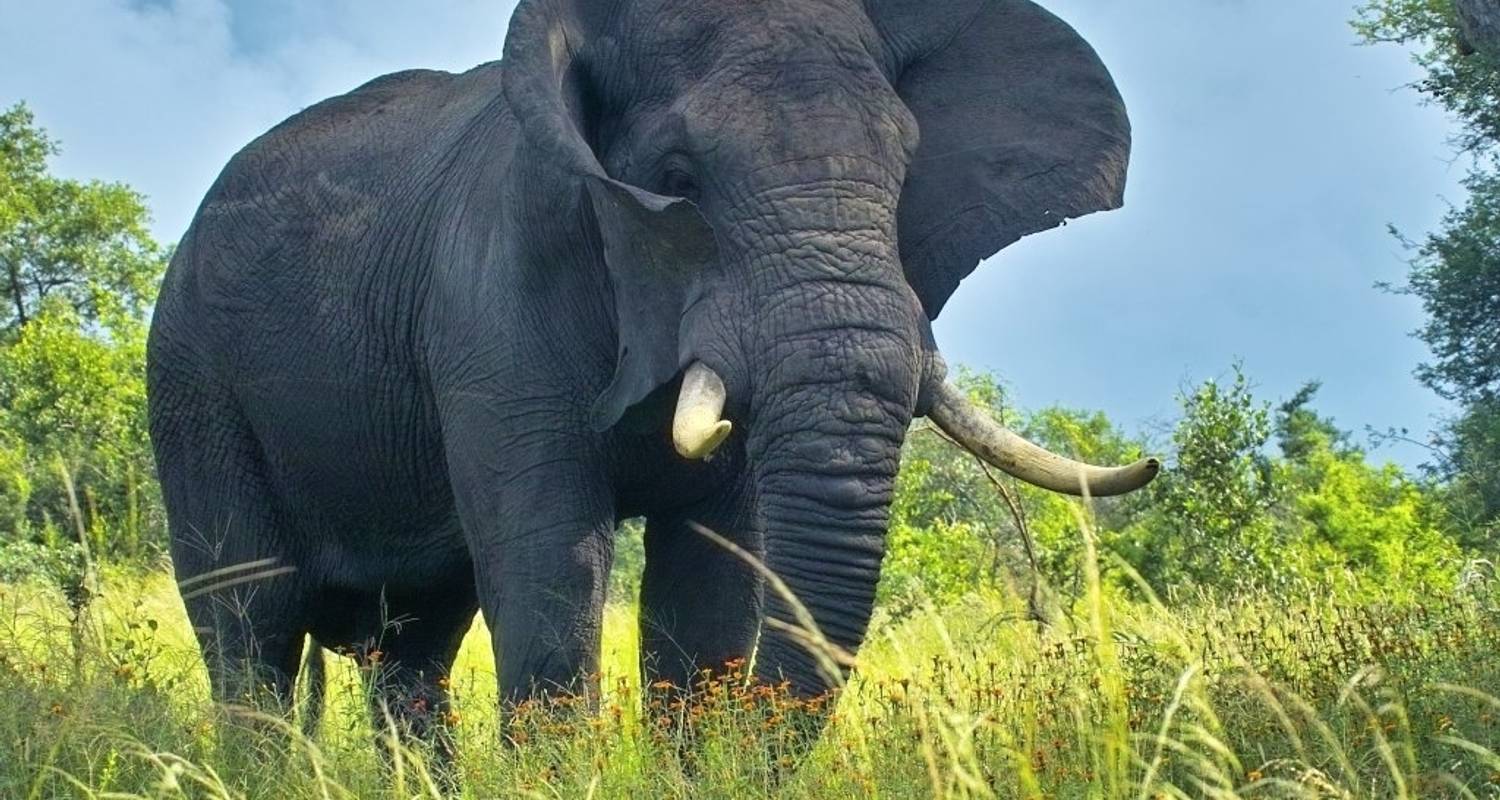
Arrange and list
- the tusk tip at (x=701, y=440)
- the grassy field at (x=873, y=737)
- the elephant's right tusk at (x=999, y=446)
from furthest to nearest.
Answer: the elephant's right tusk at (x=999, y=446)
the tusk tip at (x=701, y=440)
the grassy field at (x=873, y=737)

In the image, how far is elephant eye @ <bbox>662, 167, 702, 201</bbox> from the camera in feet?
19.3

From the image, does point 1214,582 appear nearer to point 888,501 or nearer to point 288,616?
point 288,616

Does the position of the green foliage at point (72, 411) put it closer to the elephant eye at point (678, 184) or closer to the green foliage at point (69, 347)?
the green foliage at point (69, 347)

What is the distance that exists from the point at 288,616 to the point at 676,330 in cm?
280

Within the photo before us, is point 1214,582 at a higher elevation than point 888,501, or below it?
higher

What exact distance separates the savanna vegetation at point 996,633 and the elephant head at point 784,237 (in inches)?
20.0

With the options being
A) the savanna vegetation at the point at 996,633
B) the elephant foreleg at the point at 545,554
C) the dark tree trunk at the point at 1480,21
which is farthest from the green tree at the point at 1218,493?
the elephant foreleg at the point at 545,554

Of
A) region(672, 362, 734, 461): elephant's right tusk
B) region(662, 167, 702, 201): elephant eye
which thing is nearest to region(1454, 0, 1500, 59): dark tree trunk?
region(662, 167, 702, 201): elephant eye

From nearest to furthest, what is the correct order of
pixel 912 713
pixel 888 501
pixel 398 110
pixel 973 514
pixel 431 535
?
1. pixel 912 713
2. pixel 888 501
3. pixel 431 535
4. pixel 398 110
5. pixel 973 514

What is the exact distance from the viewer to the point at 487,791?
5188mm

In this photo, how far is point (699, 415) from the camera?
5461 mm

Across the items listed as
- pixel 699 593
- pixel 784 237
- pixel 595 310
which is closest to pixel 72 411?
pixel 699 593

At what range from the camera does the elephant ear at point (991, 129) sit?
21.2 feet

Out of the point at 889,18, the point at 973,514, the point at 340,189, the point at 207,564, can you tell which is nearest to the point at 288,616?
the point at 207,564
